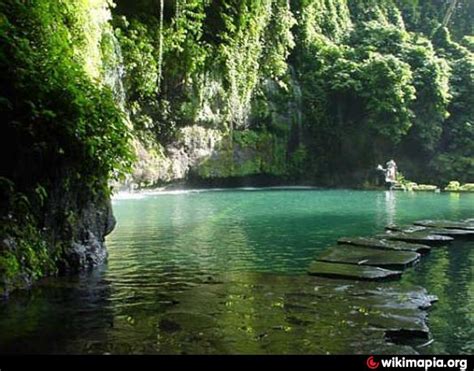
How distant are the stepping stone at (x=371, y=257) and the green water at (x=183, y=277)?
220mm

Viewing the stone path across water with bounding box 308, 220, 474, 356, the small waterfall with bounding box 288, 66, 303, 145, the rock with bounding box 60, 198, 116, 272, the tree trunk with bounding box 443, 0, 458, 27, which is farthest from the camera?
the tree trunk with bounding box 443, 0, 458, 27

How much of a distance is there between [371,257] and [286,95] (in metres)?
29.0

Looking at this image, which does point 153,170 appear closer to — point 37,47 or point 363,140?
point 363,140

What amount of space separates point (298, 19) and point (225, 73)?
10813 mm

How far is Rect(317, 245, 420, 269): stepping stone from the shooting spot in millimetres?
9234

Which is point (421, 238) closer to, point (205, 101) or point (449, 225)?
point (449, 225)

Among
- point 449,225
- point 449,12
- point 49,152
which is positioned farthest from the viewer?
point 449,12

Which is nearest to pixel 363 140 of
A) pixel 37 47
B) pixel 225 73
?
pixel 225 73

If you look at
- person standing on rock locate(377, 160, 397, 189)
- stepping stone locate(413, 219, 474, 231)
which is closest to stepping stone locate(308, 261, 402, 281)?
stepping stone locate(413, 219, 474, 231)

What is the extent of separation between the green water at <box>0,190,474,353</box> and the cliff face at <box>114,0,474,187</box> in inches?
475

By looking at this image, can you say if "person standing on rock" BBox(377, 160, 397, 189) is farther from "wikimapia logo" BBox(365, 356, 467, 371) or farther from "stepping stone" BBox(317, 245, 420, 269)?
"wikimapia logo" BBox(365, 356, 467, 371)

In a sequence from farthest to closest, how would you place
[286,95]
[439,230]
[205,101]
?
[286,95] < [205,101] < [439,230]

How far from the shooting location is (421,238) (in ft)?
39.6

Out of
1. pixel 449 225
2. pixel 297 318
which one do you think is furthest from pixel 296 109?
pixel 297 318
